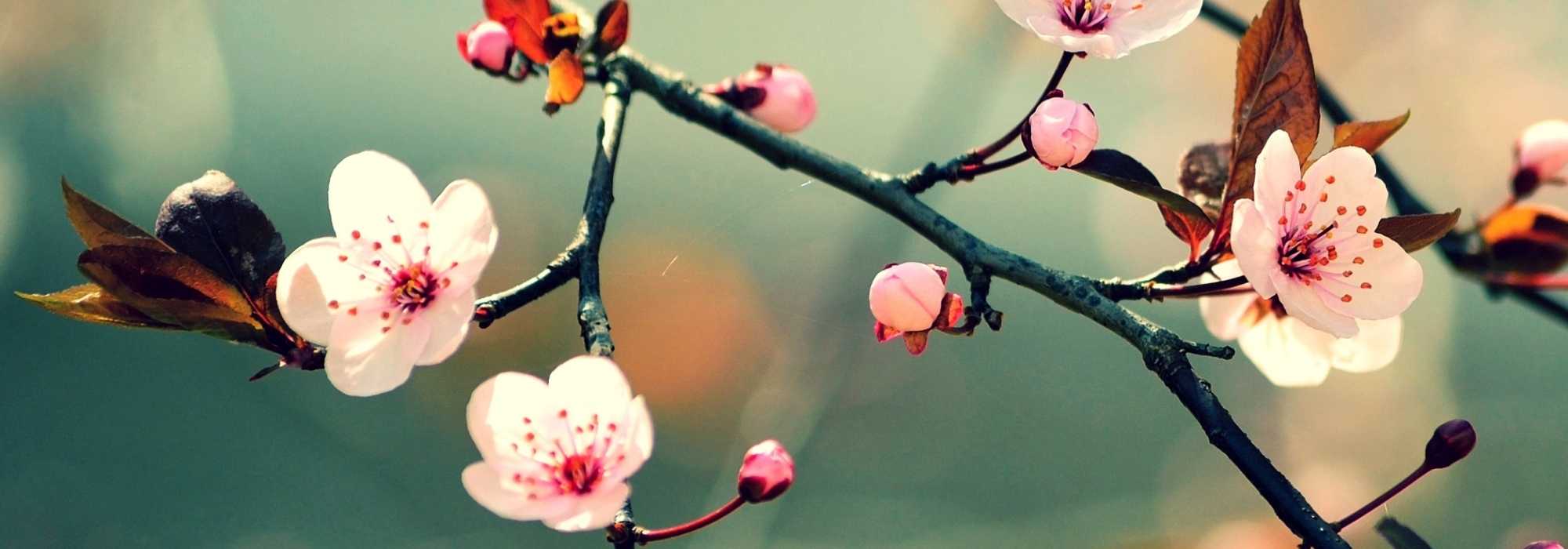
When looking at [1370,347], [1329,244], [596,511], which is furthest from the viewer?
[1370,347]

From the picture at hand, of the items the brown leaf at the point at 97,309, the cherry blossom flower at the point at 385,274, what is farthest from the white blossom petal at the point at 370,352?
the brown leaf at the point at 97,309

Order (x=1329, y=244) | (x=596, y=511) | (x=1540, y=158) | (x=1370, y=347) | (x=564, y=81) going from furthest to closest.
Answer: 1. (x=1540, y=158)
2. (x=1370, y=347)
3. (x=564, y=81)
4. (x=1329, y=244)
5. (x=596, y=511)

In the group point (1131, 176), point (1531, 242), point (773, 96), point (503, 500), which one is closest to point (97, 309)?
point (503, 500)

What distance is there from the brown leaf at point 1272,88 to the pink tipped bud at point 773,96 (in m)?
0.37

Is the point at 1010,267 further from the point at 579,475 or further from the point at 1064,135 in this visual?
the point at 579,475

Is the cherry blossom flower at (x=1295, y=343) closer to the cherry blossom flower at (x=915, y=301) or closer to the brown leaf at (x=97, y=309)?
the cherry blossom flower at (x=915, y=301)

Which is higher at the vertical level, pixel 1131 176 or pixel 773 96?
pixel 773 96

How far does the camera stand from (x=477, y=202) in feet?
2.19

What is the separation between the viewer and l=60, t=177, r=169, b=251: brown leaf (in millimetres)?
644

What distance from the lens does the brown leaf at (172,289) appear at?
2.10 ft

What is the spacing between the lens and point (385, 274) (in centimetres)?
70

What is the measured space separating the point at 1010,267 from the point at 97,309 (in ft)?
1.82

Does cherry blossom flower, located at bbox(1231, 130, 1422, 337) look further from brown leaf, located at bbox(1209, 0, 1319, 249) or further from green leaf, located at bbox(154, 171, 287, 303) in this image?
green leaf, located at bbox(154, 171, 287, 303)

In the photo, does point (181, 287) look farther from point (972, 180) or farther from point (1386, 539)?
point (1386, 539)
